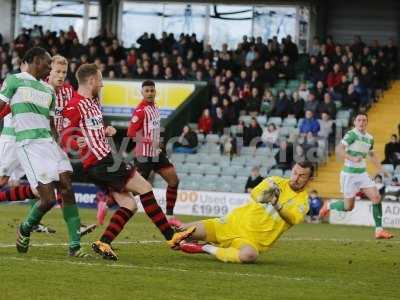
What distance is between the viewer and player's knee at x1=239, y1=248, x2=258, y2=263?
41.2ft

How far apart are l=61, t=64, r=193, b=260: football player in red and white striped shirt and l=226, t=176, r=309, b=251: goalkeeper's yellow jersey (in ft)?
2.12

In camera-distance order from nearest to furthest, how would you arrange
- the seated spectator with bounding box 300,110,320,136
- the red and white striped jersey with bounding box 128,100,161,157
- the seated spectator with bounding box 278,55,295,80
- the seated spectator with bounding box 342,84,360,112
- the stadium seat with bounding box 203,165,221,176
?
the red and white striped jersey with bounding box 128,100,161,157 → the seated spectator with bounding box 300,110,320,136 → the stadium seat with bounding box 203,165,221,176 → the seated spectator with bounding box 342,84,360,112 → the seated spectator with bounding box 278,55,295,80

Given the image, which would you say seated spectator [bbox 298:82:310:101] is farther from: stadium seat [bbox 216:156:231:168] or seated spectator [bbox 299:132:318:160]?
stadium seat [bbox 216:156:231:168]

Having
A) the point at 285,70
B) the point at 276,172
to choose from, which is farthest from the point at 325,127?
the point at 285,70

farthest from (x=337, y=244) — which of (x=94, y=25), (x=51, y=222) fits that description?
(x=94, y=25)

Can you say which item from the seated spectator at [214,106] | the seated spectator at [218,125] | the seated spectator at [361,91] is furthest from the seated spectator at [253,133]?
the seated spectator at [361,91]

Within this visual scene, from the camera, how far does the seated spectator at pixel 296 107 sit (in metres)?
32.3

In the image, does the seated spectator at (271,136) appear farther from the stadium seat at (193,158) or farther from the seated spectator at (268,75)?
the seated spectator at (268,75)

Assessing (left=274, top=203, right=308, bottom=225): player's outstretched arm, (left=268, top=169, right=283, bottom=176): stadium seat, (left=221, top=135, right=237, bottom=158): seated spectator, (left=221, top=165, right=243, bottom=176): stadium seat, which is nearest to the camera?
(left=274, top=203, right=308, bottom=225): player's outstretched arm

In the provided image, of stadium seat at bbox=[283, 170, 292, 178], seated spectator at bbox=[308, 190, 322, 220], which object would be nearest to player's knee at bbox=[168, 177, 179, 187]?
seated spectator at bbox=[308, 190, 322, 220]

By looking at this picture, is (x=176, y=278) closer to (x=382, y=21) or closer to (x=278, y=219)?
(x=278, y=219)

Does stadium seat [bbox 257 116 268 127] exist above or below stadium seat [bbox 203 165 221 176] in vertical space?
above

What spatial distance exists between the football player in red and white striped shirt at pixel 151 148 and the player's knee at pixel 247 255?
4.92 metres

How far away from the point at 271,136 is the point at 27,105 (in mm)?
19809
